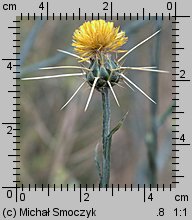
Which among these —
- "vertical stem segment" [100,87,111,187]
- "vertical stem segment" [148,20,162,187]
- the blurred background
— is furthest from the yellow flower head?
the blurred background

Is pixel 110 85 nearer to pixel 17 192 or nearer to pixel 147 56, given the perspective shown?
pixel 17 192

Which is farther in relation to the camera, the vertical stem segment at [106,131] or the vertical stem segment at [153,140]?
the vertical stem segment at [153,140]

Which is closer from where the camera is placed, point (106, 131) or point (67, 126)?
point (106, 131)

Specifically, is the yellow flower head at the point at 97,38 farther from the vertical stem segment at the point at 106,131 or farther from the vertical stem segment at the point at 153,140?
the vertical stem segment at the point at 153,140

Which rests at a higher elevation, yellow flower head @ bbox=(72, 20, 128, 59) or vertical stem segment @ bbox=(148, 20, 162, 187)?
yellow flower head @ bbox=(72, 20, 128, 59)

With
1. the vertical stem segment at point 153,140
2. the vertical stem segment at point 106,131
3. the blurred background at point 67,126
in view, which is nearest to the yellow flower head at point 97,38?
the vertical stem segment at point 106,131

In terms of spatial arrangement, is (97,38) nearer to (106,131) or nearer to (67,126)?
(106,131)

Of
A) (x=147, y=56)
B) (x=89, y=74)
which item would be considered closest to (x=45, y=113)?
(x=147, y=56)

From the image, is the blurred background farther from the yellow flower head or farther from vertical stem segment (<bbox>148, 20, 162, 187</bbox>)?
the yellow flower head

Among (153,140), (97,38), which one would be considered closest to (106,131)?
(97,38)
